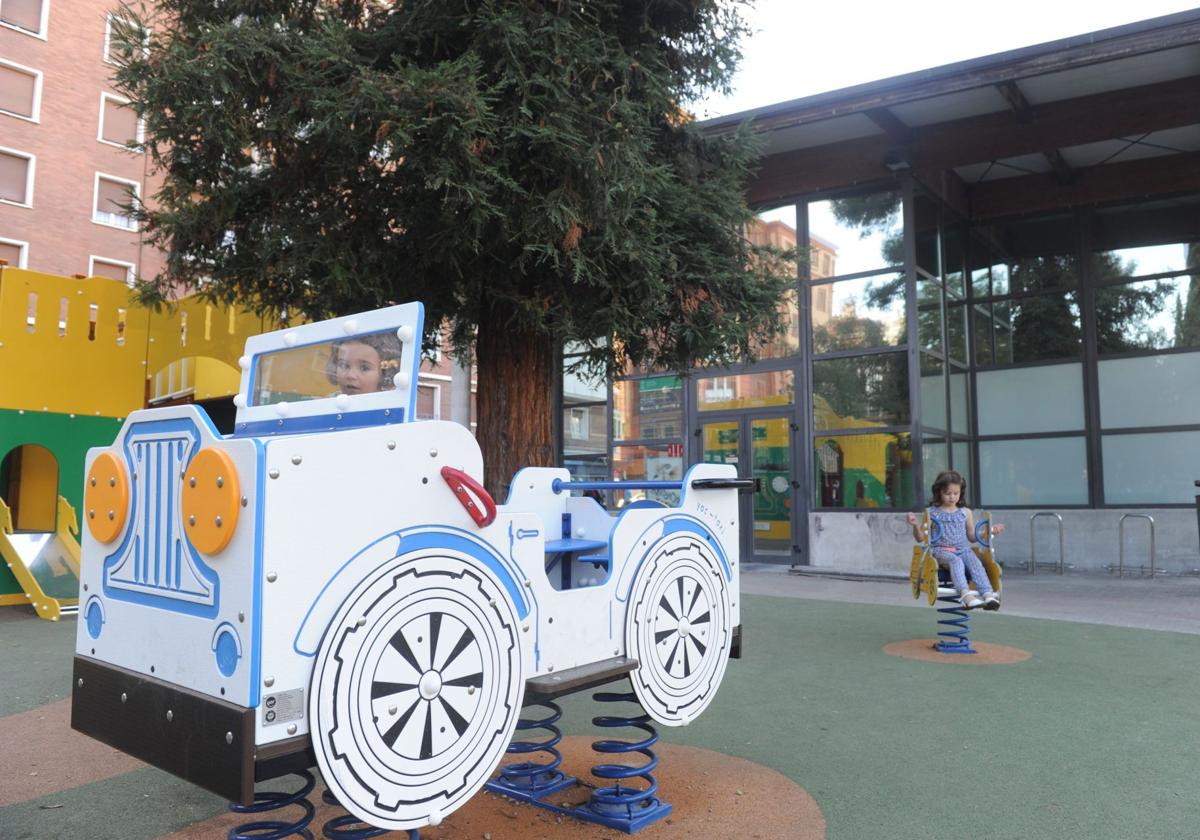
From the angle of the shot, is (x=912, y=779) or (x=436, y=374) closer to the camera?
(x=912, y=779)

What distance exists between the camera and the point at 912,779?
13.3 ft

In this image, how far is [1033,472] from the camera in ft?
46.7

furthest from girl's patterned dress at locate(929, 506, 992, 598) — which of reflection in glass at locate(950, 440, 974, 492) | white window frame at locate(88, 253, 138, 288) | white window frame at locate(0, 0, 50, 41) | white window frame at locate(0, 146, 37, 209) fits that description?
white window frame at locate(0, 0, 50, 41)

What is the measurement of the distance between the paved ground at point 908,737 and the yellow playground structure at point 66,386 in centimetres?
106

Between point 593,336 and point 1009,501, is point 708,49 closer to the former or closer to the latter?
point 593,336

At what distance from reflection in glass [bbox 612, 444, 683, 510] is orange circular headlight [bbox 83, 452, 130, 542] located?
1220 cm

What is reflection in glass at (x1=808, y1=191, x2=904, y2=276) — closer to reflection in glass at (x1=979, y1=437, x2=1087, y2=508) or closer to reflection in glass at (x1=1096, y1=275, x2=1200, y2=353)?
reflection in glass at (x1=1096, y1=275, x2=1200, y2=353)

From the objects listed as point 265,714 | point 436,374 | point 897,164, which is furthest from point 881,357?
point 436,374

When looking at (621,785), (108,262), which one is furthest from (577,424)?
(108,262)

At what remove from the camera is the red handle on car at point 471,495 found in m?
2.68

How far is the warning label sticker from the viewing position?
2.26m

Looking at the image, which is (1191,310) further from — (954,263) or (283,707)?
(283,707)

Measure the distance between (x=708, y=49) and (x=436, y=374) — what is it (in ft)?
107

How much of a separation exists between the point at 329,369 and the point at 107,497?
2.61ft
